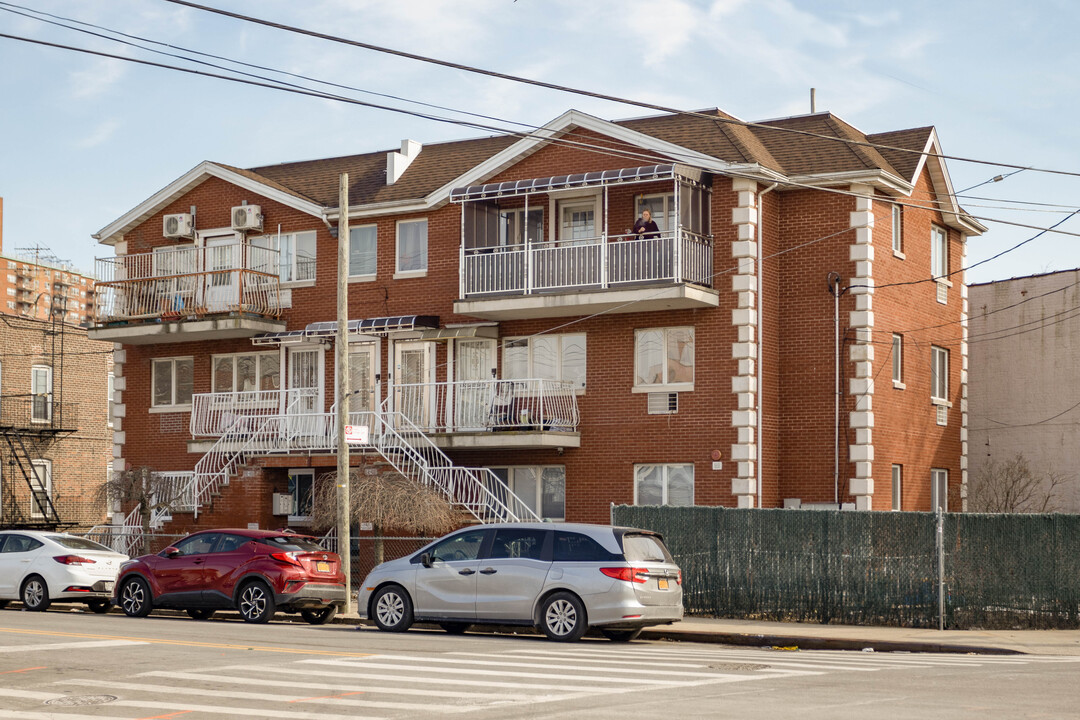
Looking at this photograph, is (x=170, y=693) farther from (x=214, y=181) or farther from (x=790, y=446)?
(x=214, y=181)

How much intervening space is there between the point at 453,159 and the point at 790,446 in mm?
10498

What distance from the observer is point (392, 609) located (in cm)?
1875

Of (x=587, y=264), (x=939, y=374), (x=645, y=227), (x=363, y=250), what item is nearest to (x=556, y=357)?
(x=587, y=264)

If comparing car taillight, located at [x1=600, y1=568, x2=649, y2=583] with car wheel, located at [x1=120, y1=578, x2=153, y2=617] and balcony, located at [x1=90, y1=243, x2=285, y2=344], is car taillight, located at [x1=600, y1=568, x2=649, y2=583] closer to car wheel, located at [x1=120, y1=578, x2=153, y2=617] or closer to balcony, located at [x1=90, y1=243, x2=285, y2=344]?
car wheel, located at [x1=120, y1=578, x2=153, y2=617]

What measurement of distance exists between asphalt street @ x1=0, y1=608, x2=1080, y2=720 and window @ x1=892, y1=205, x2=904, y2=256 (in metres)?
12.7

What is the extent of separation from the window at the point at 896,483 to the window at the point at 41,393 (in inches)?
1038

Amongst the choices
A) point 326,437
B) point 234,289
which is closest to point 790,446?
point 326,437

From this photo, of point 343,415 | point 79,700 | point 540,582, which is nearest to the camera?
point 79,700

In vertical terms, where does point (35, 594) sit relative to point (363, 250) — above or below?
below

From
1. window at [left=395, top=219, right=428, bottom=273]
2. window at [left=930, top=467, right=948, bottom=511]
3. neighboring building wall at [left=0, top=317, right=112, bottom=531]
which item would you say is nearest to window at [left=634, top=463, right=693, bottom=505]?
window at [left=930, top=467, right=948, bottom=511]

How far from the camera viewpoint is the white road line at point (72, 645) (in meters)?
15.3

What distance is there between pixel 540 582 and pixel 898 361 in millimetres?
12862

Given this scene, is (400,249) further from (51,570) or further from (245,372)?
(51,570)

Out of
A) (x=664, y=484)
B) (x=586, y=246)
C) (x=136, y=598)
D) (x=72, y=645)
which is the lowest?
(x=136, y=598)
